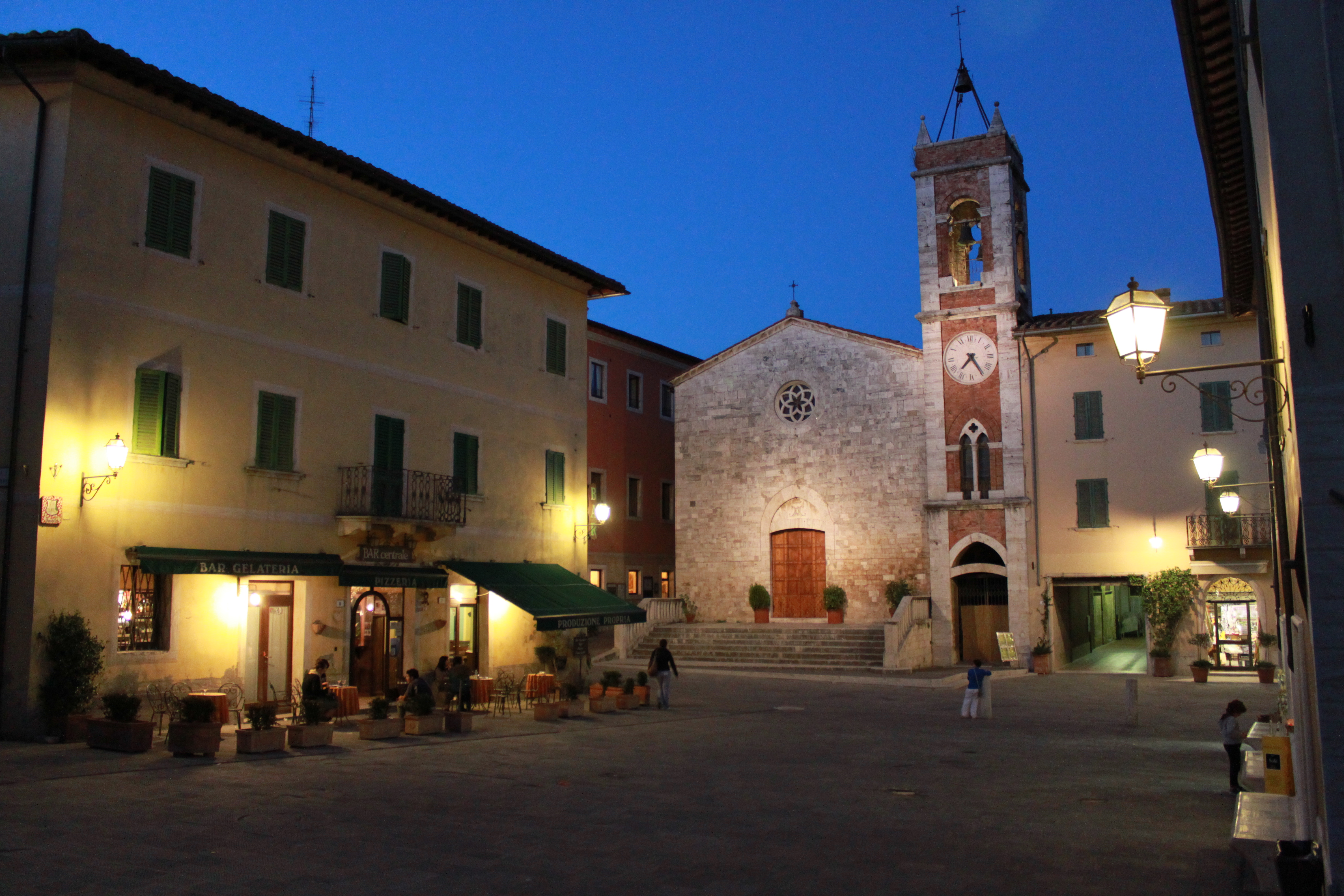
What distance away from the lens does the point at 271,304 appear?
18.0 metres

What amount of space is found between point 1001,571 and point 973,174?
39.1 ft

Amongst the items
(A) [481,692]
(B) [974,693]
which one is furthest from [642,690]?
(B) [974,693]

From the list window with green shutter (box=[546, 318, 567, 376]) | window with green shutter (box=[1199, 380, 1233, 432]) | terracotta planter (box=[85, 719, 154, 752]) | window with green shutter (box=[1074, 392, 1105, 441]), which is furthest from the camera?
window with green shutter (box=[1074, 392, 1105, 441])

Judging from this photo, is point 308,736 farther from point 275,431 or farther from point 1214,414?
point 1214,414

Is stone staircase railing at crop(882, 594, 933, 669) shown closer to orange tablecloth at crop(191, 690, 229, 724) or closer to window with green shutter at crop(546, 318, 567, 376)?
window with green shutter at crop(546, 318, 567, 376)

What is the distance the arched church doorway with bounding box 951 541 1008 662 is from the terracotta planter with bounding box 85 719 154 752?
2344cm

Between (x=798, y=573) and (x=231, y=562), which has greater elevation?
(x=798, y=573)

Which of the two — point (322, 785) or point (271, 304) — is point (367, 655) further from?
point (322, 785)

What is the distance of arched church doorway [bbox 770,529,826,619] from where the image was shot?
114 ft

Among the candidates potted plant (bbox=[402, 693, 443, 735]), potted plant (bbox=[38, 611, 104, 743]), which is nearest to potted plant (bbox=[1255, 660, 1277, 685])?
potted plant (bbox=[402, 693, 443, 735])

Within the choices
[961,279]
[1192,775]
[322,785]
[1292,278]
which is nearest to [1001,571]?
[961,279]

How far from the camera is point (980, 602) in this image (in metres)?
32.0

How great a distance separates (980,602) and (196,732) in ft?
78.0

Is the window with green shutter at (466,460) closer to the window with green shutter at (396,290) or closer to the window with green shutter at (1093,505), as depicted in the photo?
the window with green shutter at (396,290)
